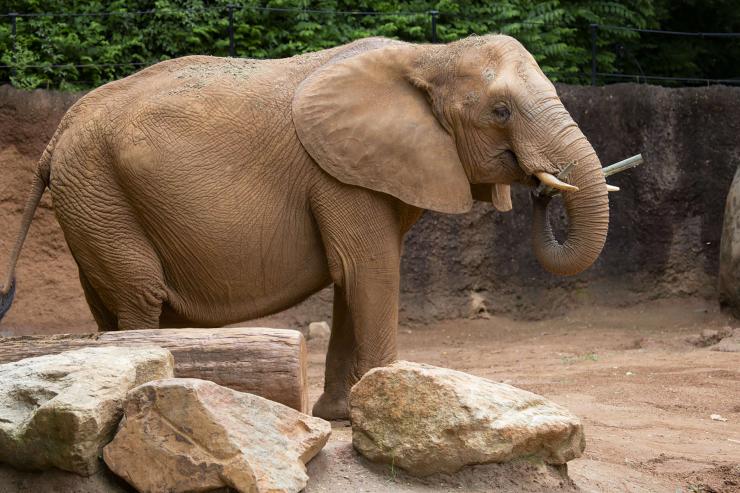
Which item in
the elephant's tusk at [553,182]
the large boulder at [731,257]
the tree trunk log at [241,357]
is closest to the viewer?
the tree trunk log at [241,357]

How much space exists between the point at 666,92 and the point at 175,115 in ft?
25.4

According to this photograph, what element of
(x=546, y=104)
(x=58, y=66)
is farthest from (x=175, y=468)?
(x=58, y=66)

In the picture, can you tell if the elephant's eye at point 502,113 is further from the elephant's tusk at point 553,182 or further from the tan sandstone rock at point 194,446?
the tan sandstone rock at point 194,446

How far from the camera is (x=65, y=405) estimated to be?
475 cm

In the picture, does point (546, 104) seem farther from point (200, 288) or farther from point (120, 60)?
point (120, 60)

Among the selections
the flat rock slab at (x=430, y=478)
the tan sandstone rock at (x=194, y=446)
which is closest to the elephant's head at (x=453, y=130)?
the flat rock slab at (x=430, y=478)

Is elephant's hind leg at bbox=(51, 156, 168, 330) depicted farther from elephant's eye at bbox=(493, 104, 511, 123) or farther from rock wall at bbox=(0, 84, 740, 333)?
rock wall at bbox=(0, 84, 740, 333)

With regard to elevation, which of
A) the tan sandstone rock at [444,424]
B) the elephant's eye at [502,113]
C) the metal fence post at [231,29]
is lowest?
the tan sandstone rock at [444,424]

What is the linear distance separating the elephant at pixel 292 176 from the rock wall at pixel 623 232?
5.33m

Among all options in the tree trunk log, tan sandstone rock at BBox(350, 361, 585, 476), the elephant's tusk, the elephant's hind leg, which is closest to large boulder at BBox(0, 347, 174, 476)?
the tree trunk log

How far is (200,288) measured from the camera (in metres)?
7.25

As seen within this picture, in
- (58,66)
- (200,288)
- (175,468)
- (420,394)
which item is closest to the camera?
(175,468)

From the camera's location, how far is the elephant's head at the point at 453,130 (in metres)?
6.70

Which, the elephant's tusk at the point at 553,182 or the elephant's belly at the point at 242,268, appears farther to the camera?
the elephant's belly at the point at 242,268
